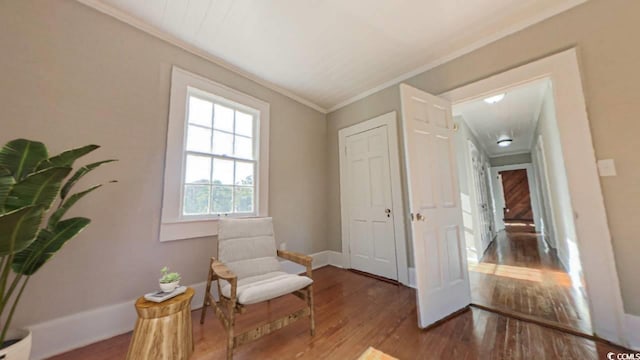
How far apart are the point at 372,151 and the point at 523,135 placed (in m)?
4.96

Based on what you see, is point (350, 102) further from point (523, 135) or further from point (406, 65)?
point (523, 135)

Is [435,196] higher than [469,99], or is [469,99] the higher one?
[469,99]

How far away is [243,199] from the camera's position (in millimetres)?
2748

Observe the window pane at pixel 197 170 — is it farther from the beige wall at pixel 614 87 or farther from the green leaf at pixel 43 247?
the beige wall at pixel 614 87

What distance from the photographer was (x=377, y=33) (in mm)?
2258

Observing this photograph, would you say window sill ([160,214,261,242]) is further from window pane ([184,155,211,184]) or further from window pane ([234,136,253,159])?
window pane ([234,136,253,159])

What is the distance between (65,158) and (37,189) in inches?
8.8

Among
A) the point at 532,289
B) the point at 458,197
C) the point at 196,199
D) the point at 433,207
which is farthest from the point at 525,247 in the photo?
the point at 196,199

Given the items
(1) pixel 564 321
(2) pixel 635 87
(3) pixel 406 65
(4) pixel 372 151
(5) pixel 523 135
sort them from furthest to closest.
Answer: (5) pixel 523 135
(4) pixel 372 151
(3) pixel 406 65
(1) pixel 564 321
(2) pixel 635 87

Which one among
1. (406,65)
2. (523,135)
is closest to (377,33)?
(406,65)

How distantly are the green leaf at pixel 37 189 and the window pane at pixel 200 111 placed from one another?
4.71ft

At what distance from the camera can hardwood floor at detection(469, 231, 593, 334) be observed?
6.50ft

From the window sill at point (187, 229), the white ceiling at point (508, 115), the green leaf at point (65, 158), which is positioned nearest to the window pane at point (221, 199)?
the window sill at point (187, 229)

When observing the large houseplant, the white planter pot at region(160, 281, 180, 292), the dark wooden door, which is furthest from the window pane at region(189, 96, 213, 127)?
the dark wooden door
